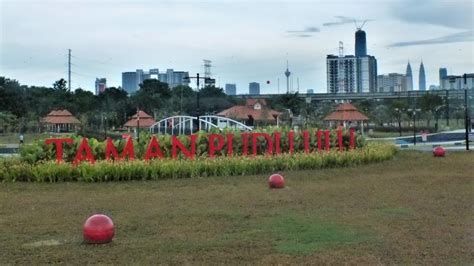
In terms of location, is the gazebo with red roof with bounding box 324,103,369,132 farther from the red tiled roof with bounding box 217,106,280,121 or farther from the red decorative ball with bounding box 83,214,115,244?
the red decorative ball with bounding box 83,214,115,244

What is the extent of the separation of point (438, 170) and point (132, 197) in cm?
883

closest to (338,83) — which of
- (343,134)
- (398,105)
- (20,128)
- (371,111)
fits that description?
A: (371,111)

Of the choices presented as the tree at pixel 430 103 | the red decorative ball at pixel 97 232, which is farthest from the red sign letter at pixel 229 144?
the tree at pixel 430 103

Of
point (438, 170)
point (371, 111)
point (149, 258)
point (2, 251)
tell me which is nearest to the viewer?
point (149, 258)

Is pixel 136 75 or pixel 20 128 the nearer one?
pixel 20 128

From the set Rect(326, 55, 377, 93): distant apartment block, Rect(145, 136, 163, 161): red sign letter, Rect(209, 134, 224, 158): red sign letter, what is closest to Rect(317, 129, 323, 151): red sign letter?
Rect(209, 134, 224, 158): red sign letter

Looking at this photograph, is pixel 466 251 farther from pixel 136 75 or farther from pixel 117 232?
pixel 136 75

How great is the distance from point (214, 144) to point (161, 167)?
9.25ft

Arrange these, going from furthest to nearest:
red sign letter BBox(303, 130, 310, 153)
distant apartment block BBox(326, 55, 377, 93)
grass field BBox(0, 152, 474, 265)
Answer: distant apartment block BBox(326, 55, 377, 93)
red sign letter BBox(303, 130, 310, 153)
grass field BBox(0, 152, 474, 265)

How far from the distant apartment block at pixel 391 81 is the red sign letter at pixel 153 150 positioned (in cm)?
8778

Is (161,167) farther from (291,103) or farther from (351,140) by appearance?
(291,103)

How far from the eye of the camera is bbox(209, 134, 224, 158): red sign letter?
16.4m

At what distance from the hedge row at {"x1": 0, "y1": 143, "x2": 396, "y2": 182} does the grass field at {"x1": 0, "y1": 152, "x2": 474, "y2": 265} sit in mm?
631

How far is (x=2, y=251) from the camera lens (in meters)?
6.44
